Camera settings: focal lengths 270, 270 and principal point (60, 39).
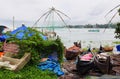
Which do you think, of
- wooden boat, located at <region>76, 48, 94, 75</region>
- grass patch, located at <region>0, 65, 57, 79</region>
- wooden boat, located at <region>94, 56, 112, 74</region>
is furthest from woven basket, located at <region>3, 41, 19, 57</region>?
wooden boat, located at <region>94, 56, 112, 74</region>

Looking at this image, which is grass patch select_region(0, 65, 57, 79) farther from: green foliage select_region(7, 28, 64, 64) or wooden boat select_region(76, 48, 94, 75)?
wooden boat select_region(76, 48, 94, 75)

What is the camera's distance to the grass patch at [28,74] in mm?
11477


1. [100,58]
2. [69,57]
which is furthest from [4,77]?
[69,57]

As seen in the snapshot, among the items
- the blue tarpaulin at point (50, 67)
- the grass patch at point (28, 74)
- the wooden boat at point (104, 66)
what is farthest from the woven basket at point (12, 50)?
the wooden boat at point (104, 66)

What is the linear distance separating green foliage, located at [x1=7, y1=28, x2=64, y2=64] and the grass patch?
0.80 m

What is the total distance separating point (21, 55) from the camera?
555 inches

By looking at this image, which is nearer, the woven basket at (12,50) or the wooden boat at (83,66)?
the woven basket at (12,50)

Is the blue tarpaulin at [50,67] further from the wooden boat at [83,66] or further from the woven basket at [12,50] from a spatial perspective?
the wooden boat at [83,66]

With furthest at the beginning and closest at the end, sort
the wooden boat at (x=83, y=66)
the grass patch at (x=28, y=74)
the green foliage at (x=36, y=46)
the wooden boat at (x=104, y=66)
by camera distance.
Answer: the wooden boat at (x=104, y=66) → the wooden boat at (x=83, y=66) → the green foliage at (x=36, y=46) → the grass patch at (x=28, y=74)

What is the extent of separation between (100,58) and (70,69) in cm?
201

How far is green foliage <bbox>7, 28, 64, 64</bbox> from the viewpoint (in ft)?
45.9

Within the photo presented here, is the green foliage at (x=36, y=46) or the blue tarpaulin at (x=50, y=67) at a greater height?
the green foliage at (x=36, y=46)

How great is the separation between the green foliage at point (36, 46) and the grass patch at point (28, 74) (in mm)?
796

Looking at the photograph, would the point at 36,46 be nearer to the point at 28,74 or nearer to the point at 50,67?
the point at 50,67
